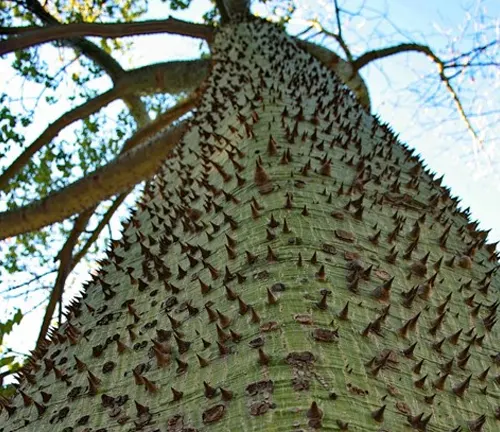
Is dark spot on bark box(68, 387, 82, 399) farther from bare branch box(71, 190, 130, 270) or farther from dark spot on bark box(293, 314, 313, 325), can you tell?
bare branch box(71, 190, 130, 270)

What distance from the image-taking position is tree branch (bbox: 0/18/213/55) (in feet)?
14.9

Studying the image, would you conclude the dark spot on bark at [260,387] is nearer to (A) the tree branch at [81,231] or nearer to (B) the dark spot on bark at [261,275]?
(B) the dark spot on bark at [261,275]

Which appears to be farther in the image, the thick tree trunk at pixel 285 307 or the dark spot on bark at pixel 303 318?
the dark spot on bark at pixel 303 318

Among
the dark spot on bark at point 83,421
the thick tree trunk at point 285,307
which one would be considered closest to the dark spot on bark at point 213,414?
the thick tree trunk at point 285,307

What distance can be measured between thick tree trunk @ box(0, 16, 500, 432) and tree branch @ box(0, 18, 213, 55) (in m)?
2.44

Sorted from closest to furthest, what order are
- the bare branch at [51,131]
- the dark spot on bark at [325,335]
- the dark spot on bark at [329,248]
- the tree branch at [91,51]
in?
the dark spot on bark at [325,335], the dark spot on bark at [329,248], the bare branch at [51,131], the tree branch at [91,51]

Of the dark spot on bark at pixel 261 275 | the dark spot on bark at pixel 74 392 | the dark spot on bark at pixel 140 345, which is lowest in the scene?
the dark spot on bark at pixel 74 392

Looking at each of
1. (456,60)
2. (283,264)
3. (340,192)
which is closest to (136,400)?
(283,264)

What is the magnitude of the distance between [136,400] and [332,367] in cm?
50

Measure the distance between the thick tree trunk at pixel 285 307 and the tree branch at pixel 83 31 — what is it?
2441mm

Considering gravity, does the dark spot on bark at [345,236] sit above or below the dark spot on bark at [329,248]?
above

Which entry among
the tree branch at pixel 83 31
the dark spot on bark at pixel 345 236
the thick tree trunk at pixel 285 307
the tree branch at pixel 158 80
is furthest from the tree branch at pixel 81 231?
the dark spot on bark at pixel 345 236

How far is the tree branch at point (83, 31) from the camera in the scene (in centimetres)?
453

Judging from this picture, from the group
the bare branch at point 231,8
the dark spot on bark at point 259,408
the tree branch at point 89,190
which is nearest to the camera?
the dark spot on bark at point 259,408
